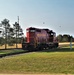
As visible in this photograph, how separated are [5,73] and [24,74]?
141 cm

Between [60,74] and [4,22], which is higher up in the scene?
[4,22]

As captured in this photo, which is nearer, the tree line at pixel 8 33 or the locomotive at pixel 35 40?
the locomotive at pixel 35 40

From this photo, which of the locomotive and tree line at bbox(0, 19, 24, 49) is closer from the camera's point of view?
the locomotive

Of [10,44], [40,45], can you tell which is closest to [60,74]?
[40,45]

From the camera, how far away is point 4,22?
82.5 m

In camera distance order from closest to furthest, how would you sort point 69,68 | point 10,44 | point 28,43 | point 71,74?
point 71,74 < point 69,68 < point 28,43 < point 10,44

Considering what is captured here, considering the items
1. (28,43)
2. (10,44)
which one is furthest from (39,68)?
(10,44)

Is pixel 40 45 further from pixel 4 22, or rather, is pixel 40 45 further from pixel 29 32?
pixel 4 22

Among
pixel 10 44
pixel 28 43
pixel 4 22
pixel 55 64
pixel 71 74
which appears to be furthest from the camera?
pixel 10 44

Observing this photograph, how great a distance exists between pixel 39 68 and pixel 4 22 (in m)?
63.4

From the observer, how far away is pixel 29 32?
4750 cm

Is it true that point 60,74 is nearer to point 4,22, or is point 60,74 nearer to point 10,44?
point 4,22

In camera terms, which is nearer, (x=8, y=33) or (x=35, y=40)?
(x=35, y=40)

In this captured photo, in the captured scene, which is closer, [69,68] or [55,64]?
[69,68]
